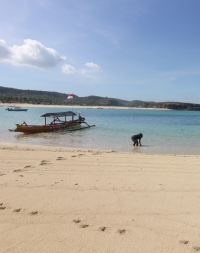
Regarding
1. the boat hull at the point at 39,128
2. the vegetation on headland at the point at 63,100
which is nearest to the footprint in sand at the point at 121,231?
the boat hull at the point at 39,128

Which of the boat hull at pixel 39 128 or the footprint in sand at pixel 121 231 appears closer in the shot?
the footprint in sand at pixel 121 231

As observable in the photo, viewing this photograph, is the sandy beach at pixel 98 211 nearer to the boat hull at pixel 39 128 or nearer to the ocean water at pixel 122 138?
the ocean water at pixel 122 138

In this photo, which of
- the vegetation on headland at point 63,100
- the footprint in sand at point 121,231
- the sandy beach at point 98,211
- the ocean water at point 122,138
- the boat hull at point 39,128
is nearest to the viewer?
the sandy beach at point 98,211

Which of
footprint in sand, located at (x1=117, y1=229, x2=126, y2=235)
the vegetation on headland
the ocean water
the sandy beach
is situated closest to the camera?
the sandy beach

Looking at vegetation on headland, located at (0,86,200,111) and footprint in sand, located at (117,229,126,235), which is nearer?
footprint in sand, located at (117,229,126,235)

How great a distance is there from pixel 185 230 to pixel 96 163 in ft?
15.3

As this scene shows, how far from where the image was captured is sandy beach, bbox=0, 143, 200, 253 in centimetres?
299

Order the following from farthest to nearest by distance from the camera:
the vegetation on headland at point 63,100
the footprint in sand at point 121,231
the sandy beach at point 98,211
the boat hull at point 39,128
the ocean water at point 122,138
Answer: the vegetation on headland at point 63,100, the boat hull at point 39,128, the ocean water at point 122,138, the footprint in sand at point 121,231, the sandy beach at point 98,211

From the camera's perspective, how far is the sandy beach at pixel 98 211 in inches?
118

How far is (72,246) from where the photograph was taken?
9.59ft

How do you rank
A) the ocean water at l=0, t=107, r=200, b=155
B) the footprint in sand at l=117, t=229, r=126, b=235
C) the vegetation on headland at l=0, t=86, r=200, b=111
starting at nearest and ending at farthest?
the footprint in sand at l=117, t=229, r=126, b=235
the ocean water at l=0, t=107, r=200, b=155
the vegetation on headland at l=0, t=86, r=200, b=111

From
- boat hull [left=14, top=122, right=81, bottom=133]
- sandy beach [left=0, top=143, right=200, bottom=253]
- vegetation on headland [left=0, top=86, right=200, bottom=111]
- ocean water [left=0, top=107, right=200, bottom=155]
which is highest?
vegetation on headland [left=0, top=86, right=200, bottom=111]

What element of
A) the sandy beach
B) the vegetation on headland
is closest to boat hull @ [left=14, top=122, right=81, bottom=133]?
the sandy beach

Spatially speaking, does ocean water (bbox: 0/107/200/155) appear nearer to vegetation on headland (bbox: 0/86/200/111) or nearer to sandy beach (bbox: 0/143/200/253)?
sandy beach (bbox: 0/143/200/253)
